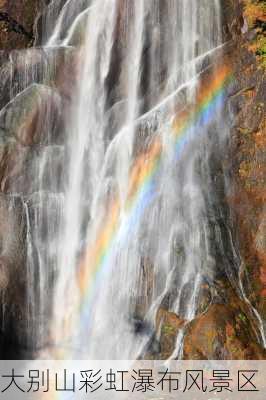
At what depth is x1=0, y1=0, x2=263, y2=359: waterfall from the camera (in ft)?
40.8

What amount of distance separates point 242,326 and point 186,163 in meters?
3.83

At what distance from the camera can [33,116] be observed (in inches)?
577

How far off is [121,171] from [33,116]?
263cm

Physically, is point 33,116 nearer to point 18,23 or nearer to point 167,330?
point 18,23

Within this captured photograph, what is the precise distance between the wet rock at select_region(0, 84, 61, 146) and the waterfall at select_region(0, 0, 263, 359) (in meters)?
0.03

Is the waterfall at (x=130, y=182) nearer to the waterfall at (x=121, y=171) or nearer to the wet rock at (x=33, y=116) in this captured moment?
the waterfall at (x=121, y=171)

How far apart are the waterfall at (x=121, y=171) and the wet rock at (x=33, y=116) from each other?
0.03 m

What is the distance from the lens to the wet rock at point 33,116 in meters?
14.6

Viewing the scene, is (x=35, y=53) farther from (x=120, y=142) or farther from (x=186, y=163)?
(x=186, y=163)

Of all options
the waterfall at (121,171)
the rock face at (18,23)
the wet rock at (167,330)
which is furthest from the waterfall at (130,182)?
the rock face at (18,23)

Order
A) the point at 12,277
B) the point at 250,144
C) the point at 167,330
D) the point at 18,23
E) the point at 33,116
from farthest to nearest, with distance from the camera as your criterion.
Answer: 1. the point at 18,23
2. the point at 33,116
3. the point at 12,277
4. the point at 250,144
5. the point at 167,330

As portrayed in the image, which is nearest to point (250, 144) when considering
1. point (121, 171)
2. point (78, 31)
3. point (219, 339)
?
point (121, 171)

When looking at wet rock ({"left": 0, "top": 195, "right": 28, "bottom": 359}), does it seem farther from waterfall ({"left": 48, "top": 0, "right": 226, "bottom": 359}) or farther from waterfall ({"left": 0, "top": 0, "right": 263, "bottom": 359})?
waterfall ({"left": 48, "top": 0, "right": 226, "bottom": 359})

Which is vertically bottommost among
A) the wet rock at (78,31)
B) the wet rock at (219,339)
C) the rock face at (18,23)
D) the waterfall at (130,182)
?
the wet rock at (219,339)
